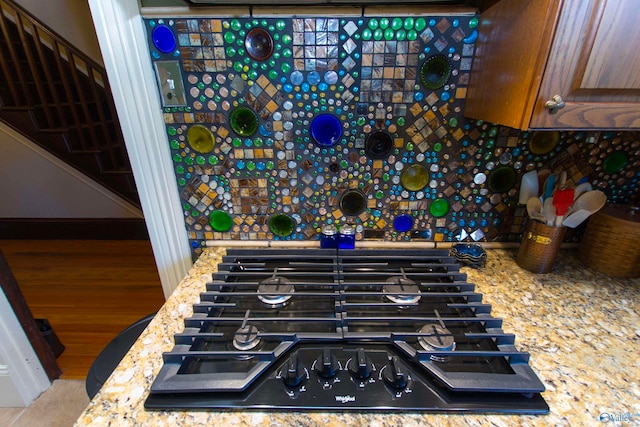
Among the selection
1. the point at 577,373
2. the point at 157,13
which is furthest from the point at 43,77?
the point at 577,373

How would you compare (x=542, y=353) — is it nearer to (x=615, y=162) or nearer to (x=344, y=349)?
(x=344, y=349)

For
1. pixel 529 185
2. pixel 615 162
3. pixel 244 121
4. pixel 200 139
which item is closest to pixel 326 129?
pixel 244 121

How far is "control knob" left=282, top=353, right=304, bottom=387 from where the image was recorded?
20.9 inches

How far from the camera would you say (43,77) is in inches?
107

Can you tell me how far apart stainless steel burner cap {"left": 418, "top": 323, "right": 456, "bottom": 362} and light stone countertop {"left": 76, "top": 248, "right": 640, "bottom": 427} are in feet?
0.38

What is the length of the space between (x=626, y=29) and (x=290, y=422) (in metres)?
0.87

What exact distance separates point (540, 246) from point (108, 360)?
1211mm

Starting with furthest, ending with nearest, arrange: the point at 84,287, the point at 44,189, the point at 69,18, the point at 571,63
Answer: the point at 44,189
the point at 69,18
the point at 84,287
the point at 571,63

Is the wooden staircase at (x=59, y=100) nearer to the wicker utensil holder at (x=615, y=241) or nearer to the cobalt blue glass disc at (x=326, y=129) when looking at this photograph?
the cobalt blue glass disc at (x=326, y=129)

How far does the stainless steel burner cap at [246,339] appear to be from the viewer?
1.99 feet

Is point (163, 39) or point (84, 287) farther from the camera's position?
point (84, 287)

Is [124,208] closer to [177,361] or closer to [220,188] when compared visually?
[220,188]

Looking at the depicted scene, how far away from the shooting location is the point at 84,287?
2.22m

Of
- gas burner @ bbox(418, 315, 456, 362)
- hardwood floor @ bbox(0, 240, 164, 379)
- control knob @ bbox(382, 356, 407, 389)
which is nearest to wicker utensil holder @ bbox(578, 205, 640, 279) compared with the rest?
gas burner @ bbox(418, 315, 456, 362)
